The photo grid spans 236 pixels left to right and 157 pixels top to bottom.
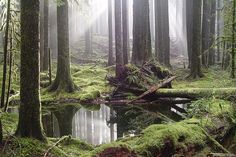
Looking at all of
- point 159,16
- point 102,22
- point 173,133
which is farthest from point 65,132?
point 102,22

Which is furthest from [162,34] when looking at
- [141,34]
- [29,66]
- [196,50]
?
[29,66]

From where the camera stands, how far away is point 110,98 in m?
15.8

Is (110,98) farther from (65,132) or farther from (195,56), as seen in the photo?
(195,56)

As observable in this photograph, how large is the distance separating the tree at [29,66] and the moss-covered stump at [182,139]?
1.87 m

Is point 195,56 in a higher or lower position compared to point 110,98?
higher

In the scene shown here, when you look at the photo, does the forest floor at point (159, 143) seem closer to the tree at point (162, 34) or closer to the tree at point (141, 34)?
the tree at point (141, 34)

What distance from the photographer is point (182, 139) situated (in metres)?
6.68

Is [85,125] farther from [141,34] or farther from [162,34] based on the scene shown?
[162,34]

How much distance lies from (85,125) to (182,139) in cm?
564

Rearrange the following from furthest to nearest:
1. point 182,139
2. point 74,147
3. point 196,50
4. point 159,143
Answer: point 196,50, point 74,147, point 182,139, point 159,143

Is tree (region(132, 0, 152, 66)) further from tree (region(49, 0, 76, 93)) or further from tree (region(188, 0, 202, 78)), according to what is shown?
tree (region(188, 0, 202, 78))

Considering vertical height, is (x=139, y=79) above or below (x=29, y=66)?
below

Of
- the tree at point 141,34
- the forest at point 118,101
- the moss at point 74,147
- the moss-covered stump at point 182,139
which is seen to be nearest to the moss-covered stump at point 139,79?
the forest at point 118,101

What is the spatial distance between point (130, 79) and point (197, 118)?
295 inches
